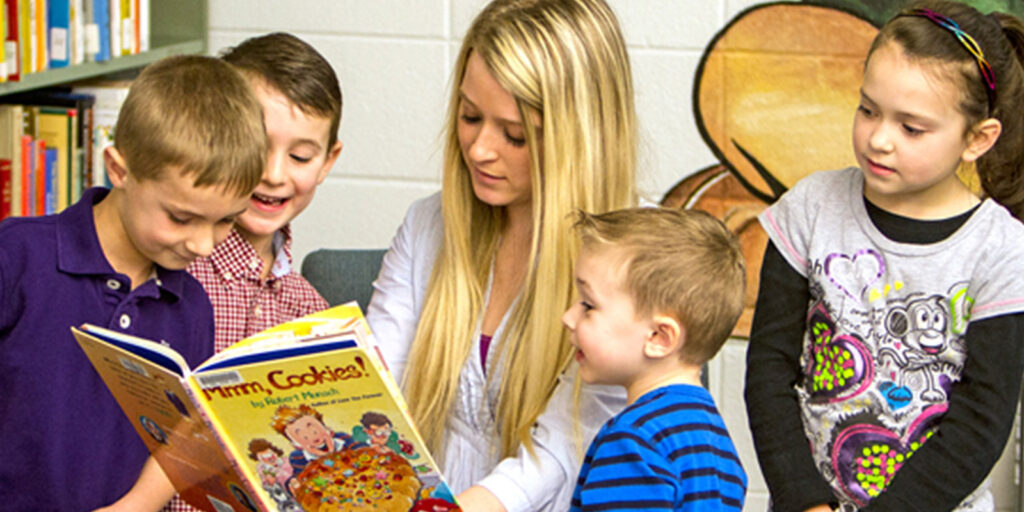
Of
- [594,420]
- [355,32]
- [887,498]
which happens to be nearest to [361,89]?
[355,32]

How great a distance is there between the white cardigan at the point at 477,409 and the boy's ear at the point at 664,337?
28 cm

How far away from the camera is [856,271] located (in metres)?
1.67

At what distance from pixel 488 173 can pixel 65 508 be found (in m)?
0.76

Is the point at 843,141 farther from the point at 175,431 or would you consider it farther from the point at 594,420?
the point at 175,431

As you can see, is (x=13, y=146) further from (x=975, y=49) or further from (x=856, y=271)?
(x=975, y=49)

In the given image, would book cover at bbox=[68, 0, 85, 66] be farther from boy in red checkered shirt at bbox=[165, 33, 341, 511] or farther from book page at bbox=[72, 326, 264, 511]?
book page at bbox=[72, 326, 264, 511]

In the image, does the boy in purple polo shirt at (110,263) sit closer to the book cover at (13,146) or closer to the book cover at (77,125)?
the book cover at (13,146)

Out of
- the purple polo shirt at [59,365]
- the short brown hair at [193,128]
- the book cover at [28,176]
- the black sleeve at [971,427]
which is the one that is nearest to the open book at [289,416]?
the purple polo shirt at [59,365]

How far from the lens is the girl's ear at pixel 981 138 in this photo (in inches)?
62.7

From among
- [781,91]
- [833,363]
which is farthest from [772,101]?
[833,363]

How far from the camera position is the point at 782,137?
2.85 m

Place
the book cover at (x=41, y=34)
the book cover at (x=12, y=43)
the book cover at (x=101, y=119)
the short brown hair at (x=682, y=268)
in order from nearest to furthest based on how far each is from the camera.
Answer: the short brown hair at (x=682, y=268) < the book cover at (x=12, y=43) < the book cover at (x=41, y=34) < the book cover at (x=101, y=119)

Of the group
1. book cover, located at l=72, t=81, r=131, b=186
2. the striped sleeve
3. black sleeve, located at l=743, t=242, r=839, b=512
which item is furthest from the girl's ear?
book cover, located at l=72, t=81, r=131, b=186

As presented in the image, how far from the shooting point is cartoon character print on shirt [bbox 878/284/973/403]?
63.2 inches
